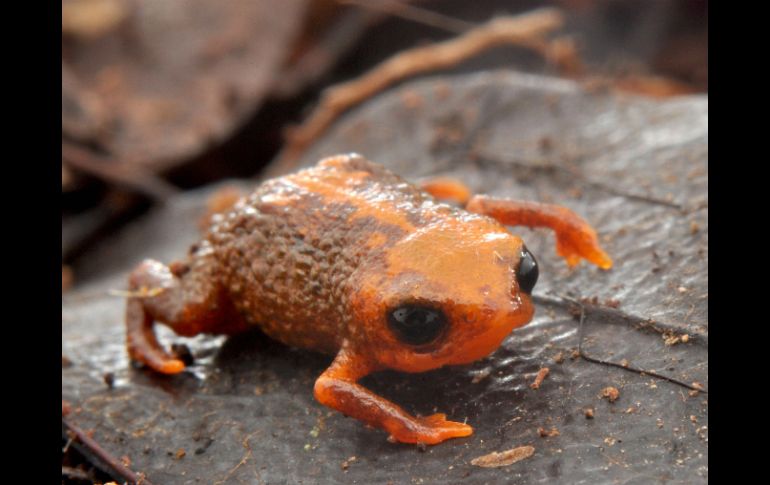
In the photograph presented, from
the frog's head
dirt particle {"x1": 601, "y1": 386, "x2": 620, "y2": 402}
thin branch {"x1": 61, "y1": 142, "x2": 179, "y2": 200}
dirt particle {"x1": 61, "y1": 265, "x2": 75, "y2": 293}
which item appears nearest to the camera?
dirt particle {"x1": 601, "y1": 386, "x2": 620, "y2": 402}

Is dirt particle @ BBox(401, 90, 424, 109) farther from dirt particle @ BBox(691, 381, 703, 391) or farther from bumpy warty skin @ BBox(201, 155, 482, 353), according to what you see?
dirt particle @ BBox(691, 381, 703, 391)

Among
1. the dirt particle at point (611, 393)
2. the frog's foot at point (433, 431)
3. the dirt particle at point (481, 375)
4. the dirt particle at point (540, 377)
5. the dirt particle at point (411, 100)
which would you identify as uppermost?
the dirt particle at point (411, 100)

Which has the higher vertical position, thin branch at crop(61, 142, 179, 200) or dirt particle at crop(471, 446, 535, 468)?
dirt particle at crop(471, 446, 535, 468)

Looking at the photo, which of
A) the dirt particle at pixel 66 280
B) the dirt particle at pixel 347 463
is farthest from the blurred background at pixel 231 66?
the dirt particle at pixel 347 463

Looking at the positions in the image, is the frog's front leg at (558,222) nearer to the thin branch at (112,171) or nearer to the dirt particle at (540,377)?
the dirt particle at (540,377)

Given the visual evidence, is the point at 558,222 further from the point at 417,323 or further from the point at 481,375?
the point at 417,323

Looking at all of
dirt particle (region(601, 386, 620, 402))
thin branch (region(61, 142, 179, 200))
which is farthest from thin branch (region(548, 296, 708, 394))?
thin branch (region(61, 142, 179, 200))
